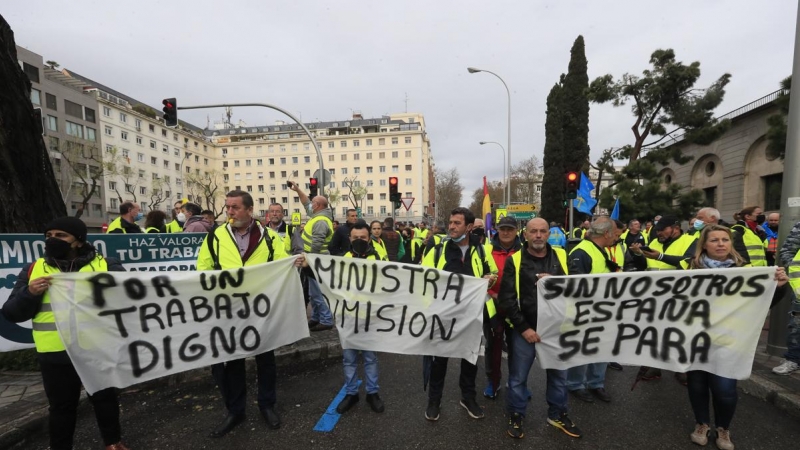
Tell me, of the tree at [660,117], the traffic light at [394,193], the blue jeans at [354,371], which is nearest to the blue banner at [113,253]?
the blue jeans at [354,371]

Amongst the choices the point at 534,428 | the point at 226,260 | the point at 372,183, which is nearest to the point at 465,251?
the point at 534,428

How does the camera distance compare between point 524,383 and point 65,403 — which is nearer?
point 65,403

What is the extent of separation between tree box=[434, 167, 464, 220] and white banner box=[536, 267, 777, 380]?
6700 centimetres

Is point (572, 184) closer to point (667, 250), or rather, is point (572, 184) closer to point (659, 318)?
point (667, 250)

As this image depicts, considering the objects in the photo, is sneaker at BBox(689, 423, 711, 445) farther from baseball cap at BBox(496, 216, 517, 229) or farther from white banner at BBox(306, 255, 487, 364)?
baseball cap at BBox(496, 216, 517, 229)

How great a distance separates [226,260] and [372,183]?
2925 inches

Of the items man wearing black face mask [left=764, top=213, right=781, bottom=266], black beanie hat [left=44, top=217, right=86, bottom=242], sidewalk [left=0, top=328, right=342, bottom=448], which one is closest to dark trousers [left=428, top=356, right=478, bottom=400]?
sidewalk [left=0, top=328, right=342, bottom=448]

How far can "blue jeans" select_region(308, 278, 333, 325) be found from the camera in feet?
19.5

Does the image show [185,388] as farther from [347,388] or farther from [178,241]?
[178,241]

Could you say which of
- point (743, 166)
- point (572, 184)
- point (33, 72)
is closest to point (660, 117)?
point (743, 166)

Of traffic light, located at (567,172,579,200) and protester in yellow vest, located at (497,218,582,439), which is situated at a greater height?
traffic light, located at (567,172,579,200)

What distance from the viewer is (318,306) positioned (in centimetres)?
603

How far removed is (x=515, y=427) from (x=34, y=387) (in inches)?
188

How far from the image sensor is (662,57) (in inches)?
752
